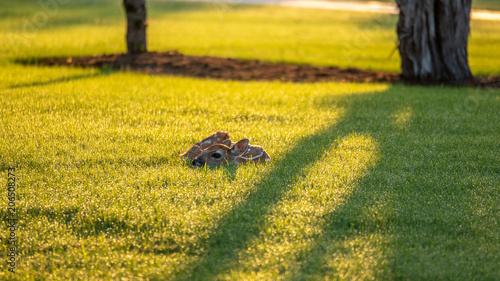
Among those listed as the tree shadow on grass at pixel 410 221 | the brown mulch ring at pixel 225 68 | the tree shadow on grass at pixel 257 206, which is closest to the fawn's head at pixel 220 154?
the tree shadow on grass at pixel 257 206

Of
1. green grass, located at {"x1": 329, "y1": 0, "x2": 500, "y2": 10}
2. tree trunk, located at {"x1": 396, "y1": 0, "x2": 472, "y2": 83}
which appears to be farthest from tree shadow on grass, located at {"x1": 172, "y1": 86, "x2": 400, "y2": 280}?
green grass, located at {"x1": 329, "y1": 0, "x2": 500, "y2": 10}

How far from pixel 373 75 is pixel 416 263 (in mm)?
7967

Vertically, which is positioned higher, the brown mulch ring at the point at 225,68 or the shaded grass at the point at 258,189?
the brown mulch ring at the point at 225,68

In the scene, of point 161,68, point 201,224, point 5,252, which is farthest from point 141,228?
point 161,68

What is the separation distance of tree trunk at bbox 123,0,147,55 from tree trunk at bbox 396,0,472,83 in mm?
5373

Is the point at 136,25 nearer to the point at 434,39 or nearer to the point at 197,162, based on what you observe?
the point at 434,39

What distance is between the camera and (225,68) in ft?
37.8

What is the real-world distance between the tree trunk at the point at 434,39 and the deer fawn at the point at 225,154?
5626 mm

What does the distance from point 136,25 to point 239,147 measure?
22.4 feet

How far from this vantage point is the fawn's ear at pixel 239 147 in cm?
568

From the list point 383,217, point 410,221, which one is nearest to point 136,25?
point 383,217

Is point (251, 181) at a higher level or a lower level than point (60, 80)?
lower

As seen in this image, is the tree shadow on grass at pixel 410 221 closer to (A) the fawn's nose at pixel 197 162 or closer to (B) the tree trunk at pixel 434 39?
(A) the fawn's nose at pixel 197 162


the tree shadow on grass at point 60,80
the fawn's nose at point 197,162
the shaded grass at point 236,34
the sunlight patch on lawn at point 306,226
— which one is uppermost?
the shaded grass at point 236,34
